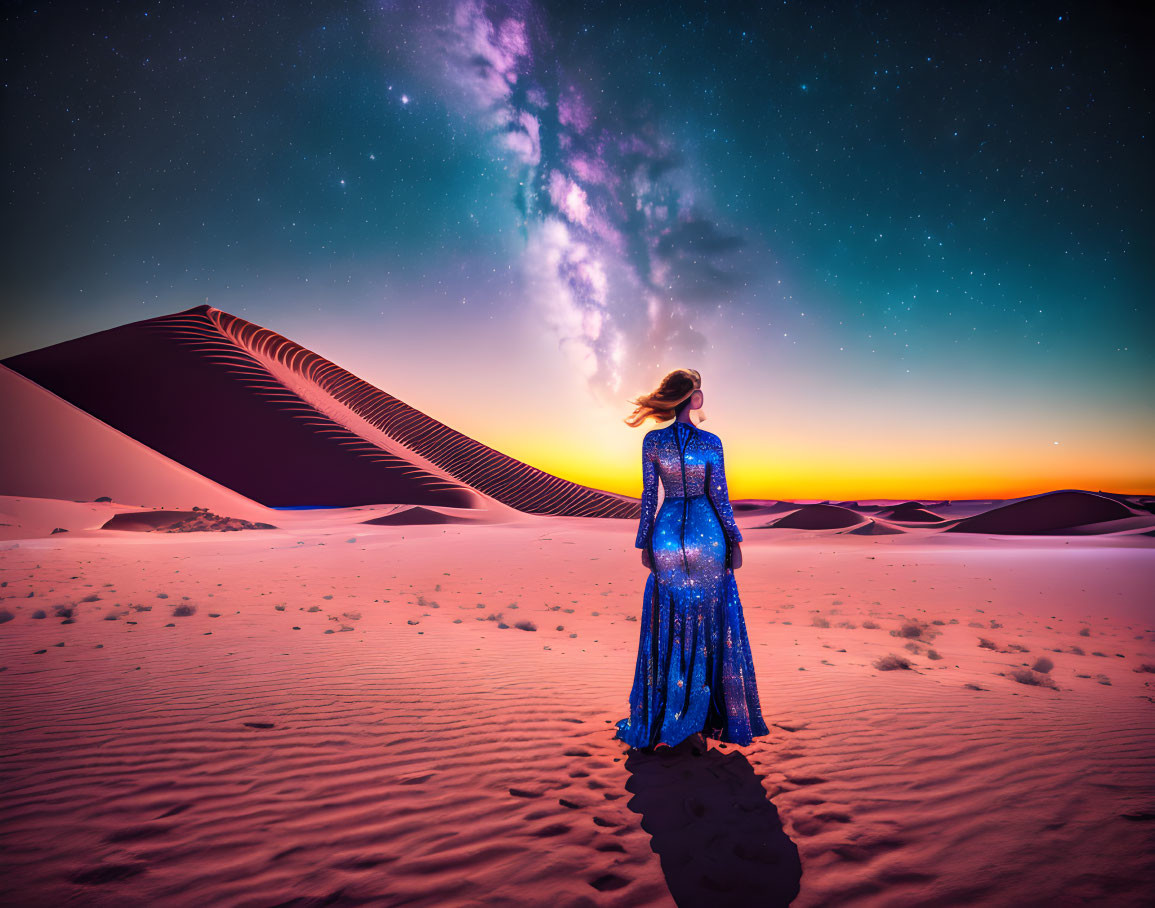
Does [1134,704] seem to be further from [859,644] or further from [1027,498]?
[1027,498]

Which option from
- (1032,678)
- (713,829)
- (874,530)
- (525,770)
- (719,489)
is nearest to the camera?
(713,829)

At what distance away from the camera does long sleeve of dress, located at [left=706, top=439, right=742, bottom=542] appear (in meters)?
3.72

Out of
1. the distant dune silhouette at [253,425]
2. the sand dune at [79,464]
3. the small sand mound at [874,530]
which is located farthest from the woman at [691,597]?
the distant dune silhouette at [253,425]

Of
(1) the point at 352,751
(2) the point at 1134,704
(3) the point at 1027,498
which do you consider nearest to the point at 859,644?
(2) the point at 1134,704

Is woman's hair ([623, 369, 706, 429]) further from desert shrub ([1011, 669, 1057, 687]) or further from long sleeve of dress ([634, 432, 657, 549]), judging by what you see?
desert shrub ([1011, 669, 1057, 687])

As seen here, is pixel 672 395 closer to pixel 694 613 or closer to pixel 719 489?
pixel 719 489

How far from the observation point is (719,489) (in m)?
3.75

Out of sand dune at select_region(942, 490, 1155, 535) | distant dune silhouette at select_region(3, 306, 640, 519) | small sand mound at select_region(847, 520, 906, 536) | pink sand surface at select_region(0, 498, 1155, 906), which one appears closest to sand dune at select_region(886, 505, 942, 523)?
sand dune at select_region(942, 490, 1155, 535)

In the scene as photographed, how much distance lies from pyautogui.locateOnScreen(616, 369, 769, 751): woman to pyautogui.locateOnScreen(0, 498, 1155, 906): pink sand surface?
0.30 meters

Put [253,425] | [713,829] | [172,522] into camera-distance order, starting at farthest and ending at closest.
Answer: [253,425], [172,522], [713,829]

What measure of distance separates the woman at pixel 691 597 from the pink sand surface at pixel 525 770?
30cm

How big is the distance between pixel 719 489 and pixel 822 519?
102ft

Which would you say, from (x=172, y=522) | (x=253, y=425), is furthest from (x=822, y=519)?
(x=253, y=425)

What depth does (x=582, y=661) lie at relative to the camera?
6.35m
